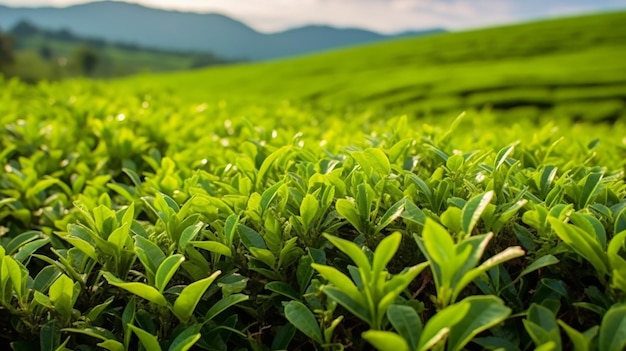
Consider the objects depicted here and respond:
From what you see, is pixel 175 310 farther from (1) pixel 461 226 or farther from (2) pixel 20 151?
(2) pixel 20 151

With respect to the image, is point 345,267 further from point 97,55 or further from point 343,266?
point 97,55

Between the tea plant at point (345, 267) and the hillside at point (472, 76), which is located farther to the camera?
the hillside at point (472, 76)

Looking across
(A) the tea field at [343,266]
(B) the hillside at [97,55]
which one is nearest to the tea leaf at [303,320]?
(A) the tea field at [343,266]

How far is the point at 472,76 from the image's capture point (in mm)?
22344

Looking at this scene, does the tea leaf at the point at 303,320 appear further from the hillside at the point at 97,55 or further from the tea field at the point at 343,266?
the hillside at the point at 97,55

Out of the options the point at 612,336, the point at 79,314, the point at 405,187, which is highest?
the point at 405,187

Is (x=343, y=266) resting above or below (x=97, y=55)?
below

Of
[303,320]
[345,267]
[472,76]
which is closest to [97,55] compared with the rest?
[472,76]

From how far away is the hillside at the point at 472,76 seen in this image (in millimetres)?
18359

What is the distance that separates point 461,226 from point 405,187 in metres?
0.47

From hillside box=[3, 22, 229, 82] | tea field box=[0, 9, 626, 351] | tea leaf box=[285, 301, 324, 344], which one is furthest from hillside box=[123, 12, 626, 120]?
hillside box=[3, 22, 229, 82]

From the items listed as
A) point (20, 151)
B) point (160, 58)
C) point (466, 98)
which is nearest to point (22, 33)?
point (160, 58)

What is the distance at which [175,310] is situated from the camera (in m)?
1.44

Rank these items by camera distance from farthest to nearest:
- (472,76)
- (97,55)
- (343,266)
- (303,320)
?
(97,55) < (472,76) < (343,266) < (303,320)
